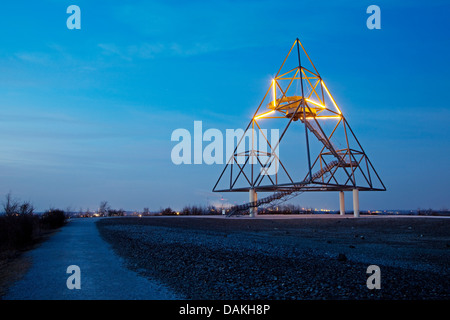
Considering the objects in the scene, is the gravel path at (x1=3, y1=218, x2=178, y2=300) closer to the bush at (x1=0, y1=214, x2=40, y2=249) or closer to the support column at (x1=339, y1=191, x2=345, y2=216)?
the bush at (x1=0, y1=214, x2=40, y2=249)

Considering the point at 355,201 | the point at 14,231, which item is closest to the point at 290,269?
the point at 14,231

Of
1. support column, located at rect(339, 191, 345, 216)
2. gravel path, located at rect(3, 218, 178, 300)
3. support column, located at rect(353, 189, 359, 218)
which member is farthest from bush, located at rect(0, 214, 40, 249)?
support column, located at rect(339, 191, 345, 216)

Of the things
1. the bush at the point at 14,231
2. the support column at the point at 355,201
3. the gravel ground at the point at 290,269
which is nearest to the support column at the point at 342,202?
the support column at the point at 355,201

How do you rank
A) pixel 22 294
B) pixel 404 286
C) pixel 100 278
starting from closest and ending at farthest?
1. pixel 22 294
2. pixel 404 286
3. pixel 100 278

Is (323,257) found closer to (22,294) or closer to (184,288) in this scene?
(184,288)

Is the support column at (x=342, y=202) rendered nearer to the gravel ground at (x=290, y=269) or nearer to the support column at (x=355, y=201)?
the support column at (x=355, y=201)

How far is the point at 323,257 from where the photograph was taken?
11477 millimetres

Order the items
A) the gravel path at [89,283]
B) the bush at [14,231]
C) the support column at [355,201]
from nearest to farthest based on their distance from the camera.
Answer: the gravel path at [89,283] → the bush at [14,231] → the support column at [355,201]

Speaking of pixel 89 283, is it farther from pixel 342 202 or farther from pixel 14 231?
pixel 342 202

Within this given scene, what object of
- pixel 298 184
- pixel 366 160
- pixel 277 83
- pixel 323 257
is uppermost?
pixel 277 83
